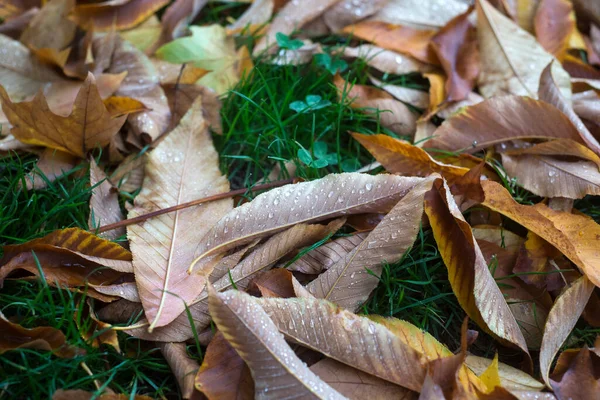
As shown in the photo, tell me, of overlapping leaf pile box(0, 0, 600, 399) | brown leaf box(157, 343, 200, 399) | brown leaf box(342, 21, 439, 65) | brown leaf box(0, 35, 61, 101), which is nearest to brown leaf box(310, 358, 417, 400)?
overlapping leaf pile box(0, 0, 600, 399)

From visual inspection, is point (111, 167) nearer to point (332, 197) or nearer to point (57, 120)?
point (57, 120)

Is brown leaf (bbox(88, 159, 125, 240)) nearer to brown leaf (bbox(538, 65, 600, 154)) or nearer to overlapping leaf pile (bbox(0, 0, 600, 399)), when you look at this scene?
overlapping leaf pile (bbox(0, 0, 600, 399))

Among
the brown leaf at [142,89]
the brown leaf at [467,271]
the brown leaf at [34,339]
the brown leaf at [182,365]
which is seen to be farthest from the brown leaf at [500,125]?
the brown leaf at [34,339]

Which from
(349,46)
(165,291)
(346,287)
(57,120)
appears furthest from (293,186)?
(349,46)

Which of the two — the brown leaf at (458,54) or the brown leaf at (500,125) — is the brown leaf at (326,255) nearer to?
the brown leaf at (500,125)

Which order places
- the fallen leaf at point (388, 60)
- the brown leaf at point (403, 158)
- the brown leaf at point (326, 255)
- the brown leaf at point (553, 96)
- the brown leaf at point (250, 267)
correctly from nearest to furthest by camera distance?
the brown leaf at point (250, 267)
the brown leaf at point (326, 255)
the brown leaf at point (403, 158)
the brown leaf at point (553, 96)
the fallen leaf at point (388, 60)

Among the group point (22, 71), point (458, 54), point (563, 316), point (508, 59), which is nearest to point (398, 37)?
point (458, 54)
